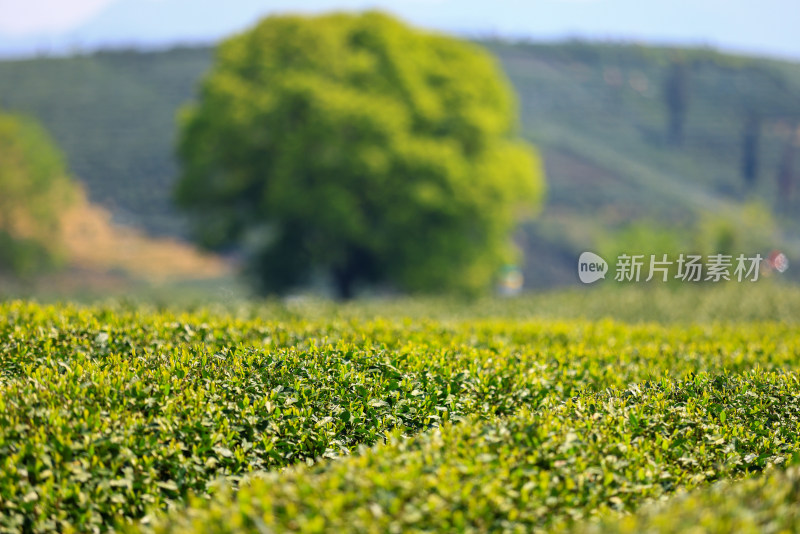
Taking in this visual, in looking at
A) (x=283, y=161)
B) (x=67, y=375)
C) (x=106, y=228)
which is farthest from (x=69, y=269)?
(x=67, y=375)

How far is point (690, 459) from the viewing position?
21.2ft

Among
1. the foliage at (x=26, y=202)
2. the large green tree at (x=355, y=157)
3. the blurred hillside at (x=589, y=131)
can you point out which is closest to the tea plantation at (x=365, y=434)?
the large green tree at (x=355, y=157)

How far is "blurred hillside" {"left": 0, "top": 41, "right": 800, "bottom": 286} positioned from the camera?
2670 inches

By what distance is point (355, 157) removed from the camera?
92.5ft

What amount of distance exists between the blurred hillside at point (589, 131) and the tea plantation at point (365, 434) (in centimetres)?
5208

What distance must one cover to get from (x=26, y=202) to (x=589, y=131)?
209 feet

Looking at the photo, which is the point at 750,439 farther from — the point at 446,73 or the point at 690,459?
the point at 446,73

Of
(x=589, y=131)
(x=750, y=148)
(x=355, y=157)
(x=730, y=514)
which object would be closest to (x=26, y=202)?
(x=355, y=157)

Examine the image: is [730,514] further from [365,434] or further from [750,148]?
[750,148]

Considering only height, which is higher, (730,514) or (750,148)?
(750,148)

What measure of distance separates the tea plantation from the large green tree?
63.5 feet

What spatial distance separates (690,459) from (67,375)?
5.49 m

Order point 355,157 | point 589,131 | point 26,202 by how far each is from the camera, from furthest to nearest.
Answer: point 589,131 → point 26,202 → point 355,157

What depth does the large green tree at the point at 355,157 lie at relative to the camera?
28.6 metres
